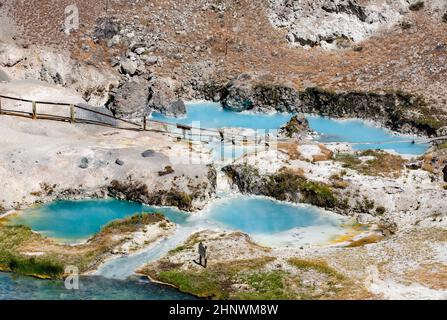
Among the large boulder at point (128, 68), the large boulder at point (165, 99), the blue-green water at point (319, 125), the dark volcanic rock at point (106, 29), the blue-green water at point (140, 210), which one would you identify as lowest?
the blue-green water at point (140, 210)

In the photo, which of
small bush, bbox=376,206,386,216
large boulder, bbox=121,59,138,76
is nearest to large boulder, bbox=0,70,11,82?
large boulder, bbox=121,59,138,76

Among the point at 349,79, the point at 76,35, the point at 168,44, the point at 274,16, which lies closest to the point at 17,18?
the point at 76,35

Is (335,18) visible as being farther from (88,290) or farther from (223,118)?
(88,290)

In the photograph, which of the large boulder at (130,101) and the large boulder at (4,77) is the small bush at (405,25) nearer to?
the large boulder at (130,101)

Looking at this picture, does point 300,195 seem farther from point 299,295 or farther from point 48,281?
point 48,281

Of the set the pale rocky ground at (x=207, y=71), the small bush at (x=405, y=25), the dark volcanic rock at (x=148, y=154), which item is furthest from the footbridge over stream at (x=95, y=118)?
the small bush at (x=405, y=25)

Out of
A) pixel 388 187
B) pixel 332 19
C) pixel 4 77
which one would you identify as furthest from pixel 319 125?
pixel 4 77
